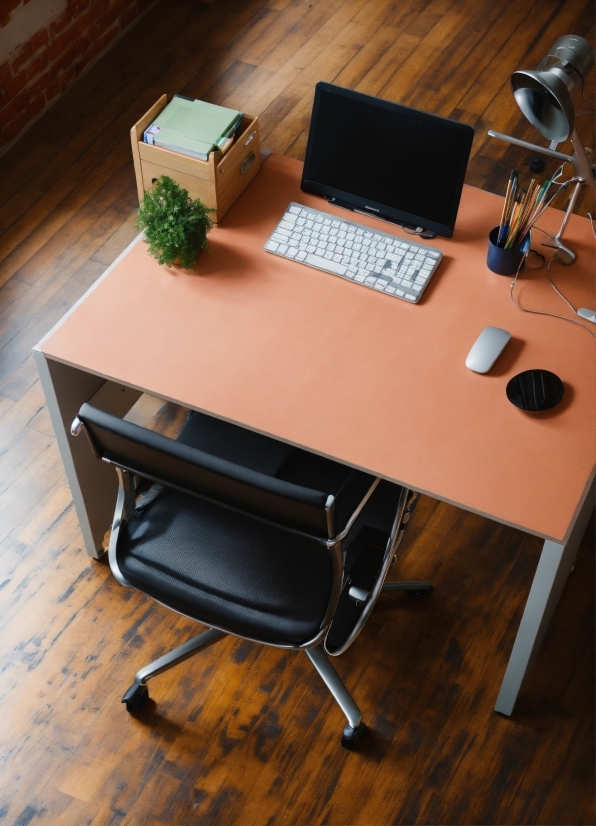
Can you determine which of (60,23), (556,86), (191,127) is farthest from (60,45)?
(556,86)

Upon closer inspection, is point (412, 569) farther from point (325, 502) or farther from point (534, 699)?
point (325, 502)

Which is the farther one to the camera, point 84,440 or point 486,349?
point 84,440

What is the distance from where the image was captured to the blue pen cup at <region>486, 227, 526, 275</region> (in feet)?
7.22

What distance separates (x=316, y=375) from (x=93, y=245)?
1718 millimetres

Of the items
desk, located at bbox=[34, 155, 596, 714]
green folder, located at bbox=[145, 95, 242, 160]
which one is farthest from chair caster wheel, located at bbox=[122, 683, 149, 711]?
green folder, located at bbox=[145, 95, 242, 160]

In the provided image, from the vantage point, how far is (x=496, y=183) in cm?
Answer: 373

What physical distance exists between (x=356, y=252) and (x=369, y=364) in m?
0.34

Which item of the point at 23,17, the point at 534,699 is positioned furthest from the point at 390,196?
the point at 23,17

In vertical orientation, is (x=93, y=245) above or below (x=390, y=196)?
below

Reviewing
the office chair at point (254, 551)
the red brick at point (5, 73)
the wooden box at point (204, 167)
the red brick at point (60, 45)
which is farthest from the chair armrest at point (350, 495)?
the red brick at point (60, 45)

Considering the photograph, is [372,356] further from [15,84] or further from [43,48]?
→ [43,48]

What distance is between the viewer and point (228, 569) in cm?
Result: 196

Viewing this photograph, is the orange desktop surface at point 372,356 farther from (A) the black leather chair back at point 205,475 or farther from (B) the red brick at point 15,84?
(B) the red brick at point 15,84

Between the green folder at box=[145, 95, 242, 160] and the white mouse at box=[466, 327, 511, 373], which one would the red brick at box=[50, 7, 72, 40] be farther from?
the white mouse at box=[466, 327, 511, 373]
